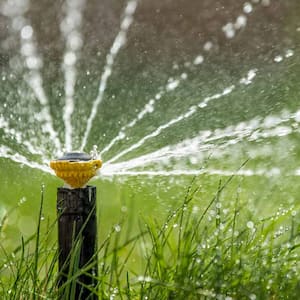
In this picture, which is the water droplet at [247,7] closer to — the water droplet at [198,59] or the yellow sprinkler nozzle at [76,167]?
the water droplet at [198,59]

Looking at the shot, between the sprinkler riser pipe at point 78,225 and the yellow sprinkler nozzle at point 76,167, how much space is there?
0.08ft

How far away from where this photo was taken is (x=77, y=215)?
5.90ft

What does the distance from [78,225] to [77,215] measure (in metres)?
0.02

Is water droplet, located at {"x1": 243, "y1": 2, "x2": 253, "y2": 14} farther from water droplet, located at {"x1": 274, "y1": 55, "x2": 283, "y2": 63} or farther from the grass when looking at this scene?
the grass

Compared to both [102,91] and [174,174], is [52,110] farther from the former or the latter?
[174,174]

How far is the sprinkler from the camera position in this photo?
1762 mm

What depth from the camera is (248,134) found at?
533cm

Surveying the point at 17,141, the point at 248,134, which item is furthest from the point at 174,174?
the point at 17,141

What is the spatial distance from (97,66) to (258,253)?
4.68m

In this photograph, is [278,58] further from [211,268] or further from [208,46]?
[211,268]

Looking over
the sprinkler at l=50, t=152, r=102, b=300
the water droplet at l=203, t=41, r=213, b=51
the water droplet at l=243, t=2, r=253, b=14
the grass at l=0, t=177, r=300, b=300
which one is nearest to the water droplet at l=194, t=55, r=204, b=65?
the water droplet at l=203, t=41, r=213, b=51

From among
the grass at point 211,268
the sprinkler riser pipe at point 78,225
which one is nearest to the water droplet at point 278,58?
the grass at point 211,268

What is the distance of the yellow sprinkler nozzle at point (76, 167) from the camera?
1757 mm

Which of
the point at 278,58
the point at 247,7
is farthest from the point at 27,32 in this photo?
the point at 278,58
